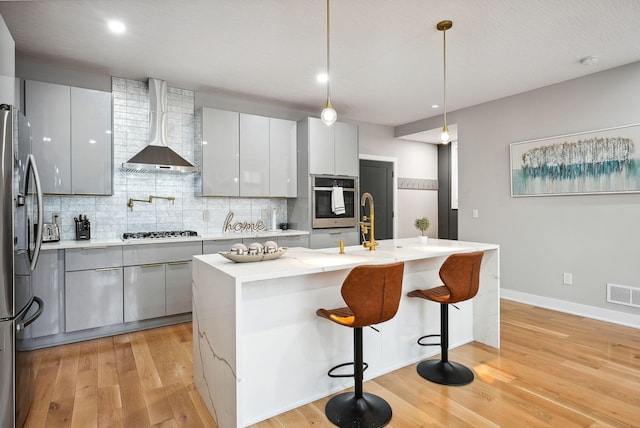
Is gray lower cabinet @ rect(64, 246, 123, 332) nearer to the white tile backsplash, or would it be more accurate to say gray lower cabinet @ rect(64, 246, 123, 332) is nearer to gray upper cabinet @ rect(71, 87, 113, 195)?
the white tile backsplash

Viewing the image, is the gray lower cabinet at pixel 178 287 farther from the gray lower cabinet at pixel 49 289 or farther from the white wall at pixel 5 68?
the white wall at pixel 5 68

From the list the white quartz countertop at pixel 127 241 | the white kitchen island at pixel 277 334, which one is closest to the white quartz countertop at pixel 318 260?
the white kitchen island at pixel 277 334

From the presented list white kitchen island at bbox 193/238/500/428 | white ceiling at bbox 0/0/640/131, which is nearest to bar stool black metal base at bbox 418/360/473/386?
white kitchen island at bbox 193/238/500/428

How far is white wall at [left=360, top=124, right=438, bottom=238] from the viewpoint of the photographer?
20.0 feet

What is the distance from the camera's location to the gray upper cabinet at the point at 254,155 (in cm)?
446

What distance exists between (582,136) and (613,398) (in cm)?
280

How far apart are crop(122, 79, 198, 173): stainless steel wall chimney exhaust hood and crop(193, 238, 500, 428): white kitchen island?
6.11 ft

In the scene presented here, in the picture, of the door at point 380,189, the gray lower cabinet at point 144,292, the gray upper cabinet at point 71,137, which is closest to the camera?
the gray upper cabinet at point 71,137

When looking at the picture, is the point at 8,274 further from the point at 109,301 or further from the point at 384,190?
the point at 384,190

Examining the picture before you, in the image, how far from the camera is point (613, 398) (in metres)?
2.26

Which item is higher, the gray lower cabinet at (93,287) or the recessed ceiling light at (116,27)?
the recessed ceiling light at (116,27)

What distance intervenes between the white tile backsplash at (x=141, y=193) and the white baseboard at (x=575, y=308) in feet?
12.9

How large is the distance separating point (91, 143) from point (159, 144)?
0.63 m

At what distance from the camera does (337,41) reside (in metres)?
3.05
